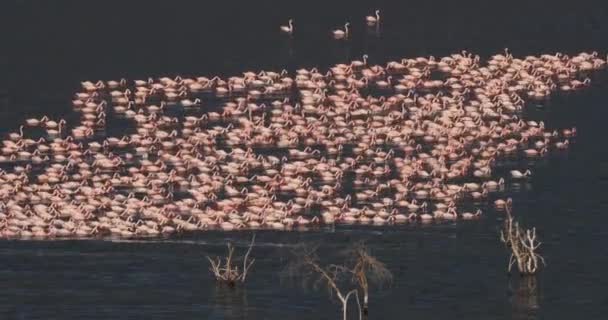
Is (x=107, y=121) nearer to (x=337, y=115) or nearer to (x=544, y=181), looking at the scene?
(x=337, y=115)

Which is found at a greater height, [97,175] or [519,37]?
[519,37]

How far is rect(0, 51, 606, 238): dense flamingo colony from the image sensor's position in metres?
144

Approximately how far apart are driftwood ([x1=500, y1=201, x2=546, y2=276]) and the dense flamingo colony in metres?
7.62

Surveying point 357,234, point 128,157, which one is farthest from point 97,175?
point 357,234

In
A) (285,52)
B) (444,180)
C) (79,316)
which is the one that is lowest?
(79,316)

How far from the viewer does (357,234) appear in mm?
141500

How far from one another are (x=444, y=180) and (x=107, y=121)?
74.8ft

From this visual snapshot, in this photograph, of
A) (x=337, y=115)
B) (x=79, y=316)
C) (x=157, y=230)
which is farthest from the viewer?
(x=337, y=115)

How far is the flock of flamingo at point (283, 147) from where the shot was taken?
14450cm

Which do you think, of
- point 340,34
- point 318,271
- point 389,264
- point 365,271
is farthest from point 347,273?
point 340,34

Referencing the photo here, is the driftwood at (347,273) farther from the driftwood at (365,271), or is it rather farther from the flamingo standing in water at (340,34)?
the flamingo standing in water at (340,34)

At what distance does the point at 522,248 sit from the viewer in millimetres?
135375

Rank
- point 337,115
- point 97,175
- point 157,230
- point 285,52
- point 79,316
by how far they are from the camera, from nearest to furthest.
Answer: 1. point 79,316
2. point 157,230
3. point 97,175
4. point 337,115
5. point 285,52

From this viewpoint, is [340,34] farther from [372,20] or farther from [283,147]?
[283,147]
